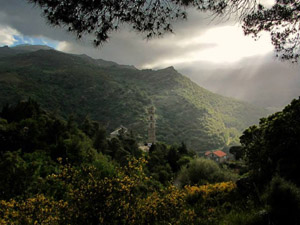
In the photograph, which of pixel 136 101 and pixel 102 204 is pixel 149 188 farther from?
pixel 136 101

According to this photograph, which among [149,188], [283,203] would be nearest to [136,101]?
[283,203]

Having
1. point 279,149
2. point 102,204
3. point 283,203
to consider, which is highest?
point 279,149

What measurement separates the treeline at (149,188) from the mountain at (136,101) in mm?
47980

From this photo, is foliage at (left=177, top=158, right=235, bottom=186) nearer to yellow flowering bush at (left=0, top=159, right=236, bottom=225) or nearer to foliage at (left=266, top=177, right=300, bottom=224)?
foliage at (left=266, top=177, right=300, bottom=224)

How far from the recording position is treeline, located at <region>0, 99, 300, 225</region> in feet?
11.7

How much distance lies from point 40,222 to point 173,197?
87.3 inches

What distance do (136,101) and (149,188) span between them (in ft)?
329

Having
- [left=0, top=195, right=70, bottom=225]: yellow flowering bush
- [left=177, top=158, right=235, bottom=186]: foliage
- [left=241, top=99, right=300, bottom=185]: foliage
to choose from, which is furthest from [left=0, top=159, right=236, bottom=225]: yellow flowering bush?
[left=177, top=158, right=235, bottom=186]: foliage

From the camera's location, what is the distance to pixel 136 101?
10419 cm

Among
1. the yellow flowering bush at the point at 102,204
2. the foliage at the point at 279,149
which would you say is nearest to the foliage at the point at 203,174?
the foliage at the point at 279,149

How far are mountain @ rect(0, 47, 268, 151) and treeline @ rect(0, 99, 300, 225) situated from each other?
47980 millimetres

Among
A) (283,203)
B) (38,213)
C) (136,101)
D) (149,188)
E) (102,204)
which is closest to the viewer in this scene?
(102,204)

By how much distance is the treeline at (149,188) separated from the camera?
3568mm

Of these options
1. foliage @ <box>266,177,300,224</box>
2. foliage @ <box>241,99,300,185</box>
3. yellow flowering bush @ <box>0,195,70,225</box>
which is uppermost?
foliage @ <box>241,99,300,185</box>
